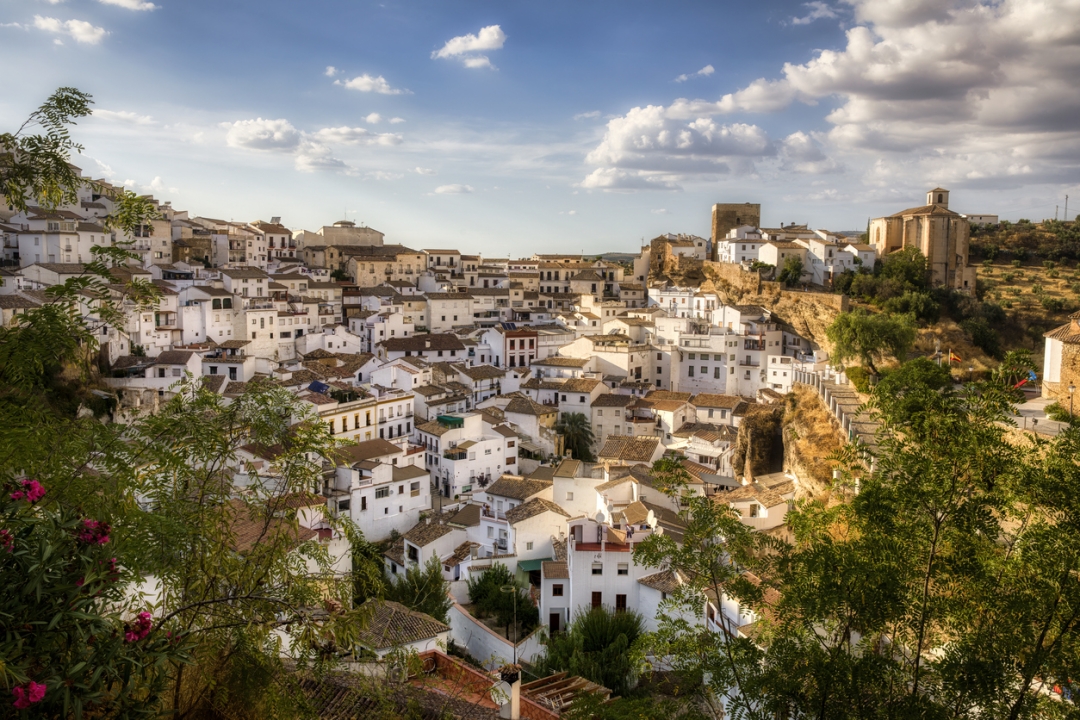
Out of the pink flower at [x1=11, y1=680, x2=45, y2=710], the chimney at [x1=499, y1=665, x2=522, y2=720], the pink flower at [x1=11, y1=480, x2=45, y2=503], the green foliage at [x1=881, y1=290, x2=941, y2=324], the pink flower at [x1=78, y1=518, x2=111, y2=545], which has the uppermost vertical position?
the green foliage at [x1=881, y1=290, x2=941, y2=324]

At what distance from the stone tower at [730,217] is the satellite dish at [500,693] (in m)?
52.9

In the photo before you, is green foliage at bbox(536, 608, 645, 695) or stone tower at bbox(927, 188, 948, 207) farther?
stone tower at bbox(927, 188, 948, 207)

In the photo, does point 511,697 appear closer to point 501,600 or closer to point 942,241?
point 501,600

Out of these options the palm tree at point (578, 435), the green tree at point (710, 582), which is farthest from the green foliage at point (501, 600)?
the palm tree at point (578, 435)

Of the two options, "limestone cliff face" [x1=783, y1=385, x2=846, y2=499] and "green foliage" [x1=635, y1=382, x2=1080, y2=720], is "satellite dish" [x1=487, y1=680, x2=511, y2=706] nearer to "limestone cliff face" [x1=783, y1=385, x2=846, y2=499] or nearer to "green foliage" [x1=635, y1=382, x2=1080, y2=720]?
"green foliage" [x1=635, y1=382, x2=1080, y2=720]

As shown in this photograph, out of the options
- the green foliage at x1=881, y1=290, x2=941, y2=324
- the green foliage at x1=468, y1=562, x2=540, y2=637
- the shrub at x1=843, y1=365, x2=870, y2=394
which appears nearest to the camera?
the green foliage at x1=468, y1=562, x2=540, y2=637

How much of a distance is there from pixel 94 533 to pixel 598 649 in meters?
13.2

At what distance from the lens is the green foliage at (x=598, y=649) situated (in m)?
14.4

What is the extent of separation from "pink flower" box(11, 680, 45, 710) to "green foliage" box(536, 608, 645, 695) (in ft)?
37.3

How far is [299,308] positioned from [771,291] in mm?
26758

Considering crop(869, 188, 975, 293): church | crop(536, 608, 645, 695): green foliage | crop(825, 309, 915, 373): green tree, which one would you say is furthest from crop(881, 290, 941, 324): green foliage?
crop(536, 608, 645, 695): green foliage

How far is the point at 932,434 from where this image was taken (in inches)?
265

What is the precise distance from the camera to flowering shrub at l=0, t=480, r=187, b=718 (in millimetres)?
3539

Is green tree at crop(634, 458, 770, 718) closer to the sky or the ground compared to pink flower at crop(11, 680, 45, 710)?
closer to the ground
